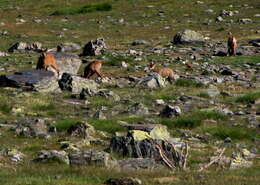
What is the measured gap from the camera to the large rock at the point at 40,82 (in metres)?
24.9

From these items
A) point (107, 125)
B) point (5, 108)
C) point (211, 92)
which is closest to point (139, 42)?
point (211, 92)

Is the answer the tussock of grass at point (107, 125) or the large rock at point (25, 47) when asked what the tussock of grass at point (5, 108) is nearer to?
the tussock of grass at point (107, 125)

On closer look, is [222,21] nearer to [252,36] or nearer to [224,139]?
[252,36]

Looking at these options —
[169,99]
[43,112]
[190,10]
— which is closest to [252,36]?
[190,10]

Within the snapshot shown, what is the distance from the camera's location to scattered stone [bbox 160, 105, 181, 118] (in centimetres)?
2044

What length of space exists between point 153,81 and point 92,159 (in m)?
13.6

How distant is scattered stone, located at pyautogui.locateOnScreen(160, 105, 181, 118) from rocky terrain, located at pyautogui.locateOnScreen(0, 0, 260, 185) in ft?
0.11

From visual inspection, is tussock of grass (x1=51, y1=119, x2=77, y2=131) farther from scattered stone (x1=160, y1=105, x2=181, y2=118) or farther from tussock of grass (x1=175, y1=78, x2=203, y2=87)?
tussock of grass (x1=175, y1=78, x2=203, y2=87)

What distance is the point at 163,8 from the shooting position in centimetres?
6550

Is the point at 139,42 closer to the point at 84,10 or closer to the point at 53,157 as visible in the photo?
the point at 84,10

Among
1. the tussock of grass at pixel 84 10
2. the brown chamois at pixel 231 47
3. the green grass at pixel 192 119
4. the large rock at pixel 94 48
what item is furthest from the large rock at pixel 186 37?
the tussock of grass at pixel 84 10

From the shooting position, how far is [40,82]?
81.7 ft

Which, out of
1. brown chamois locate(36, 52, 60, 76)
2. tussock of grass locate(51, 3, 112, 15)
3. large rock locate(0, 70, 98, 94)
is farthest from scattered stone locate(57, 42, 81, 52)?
tussock of grass locate(51, 3, 112, 15)

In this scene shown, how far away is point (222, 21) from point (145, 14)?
963 cm
